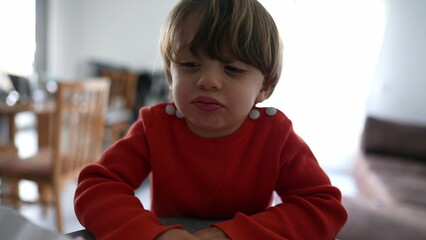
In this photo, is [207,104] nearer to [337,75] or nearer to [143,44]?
[337,75]

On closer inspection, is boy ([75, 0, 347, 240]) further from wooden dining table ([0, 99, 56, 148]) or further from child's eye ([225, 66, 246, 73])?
wooden dining table ([0, 99, 56, 148])

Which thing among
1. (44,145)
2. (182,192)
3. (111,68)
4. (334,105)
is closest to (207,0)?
(182,192)

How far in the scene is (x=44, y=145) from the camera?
209 centimetres

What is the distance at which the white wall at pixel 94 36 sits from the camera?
→ 12.1 ft

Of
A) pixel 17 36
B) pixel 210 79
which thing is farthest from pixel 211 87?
pixel 17 36

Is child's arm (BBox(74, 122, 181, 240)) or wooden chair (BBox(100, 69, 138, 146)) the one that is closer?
child's arm (BBox(74, 122, 181, 240))

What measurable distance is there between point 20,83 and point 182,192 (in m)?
1.81

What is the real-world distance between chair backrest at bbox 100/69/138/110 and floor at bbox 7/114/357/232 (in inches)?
38.3

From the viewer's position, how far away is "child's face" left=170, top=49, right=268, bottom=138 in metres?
0.45

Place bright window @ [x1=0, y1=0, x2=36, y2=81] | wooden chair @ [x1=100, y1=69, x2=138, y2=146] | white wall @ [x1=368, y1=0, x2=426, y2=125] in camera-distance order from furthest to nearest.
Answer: wooden chair @ [x1=100, y1=69, x2=138, y2=146] → bright window @ [x1=0, y1=0, x2=36, y2=81] → white wall @ [x1=368, y1=0, x2=426, y2=125]

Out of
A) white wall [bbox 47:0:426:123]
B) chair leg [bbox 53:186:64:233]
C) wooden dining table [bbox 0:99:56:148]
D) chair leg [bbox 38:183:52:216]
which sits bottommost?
chair leg [bbox 38:183:52:216]

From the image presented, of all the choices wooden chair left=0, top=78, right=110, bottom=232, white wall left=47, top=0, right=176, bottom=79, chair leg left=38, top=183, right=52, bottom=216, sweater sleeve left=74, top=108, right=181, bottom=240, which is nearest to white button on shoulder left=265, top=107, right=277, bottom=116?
sweater sleeve left=74, top=108, right=181, bottom=240

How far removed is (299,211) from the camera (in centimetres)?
44

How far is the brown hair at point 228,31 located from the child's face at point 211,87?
0.6 inches
